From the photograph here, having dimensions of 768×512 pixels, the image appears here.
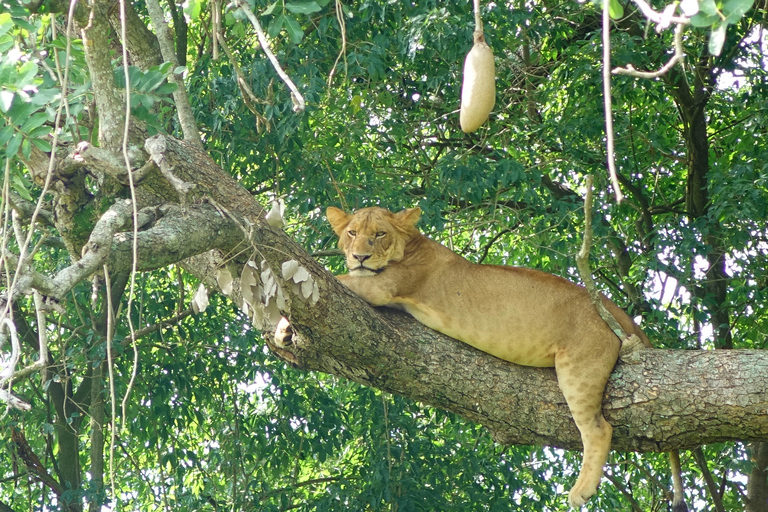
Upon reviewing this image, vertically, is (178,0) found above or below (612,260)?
above

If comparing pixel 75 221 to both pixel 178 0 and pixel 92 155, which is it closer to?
pixel 92 155

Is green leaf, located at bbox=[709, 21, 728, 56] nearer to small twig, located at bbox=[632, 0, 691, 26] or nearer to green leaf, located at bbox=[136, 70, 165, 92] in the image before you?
small twig, located at bbox=[632, 0, 691, 26]

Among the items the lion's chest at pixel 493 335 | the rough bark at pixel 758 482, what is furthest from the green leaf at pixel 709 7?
the rough bark at pixel 758 482

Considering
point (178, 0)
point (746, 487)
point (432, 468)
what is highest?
point (178, 0)

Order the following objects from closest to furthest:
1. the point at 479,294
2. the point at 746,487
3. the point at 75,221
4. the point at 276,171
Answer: the point at 75,221, the point at 479,294, the point at 276,171, the point at 746,487

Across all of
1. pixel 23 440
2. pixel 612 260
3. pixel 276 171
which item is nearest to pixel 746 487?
pixel 612 260

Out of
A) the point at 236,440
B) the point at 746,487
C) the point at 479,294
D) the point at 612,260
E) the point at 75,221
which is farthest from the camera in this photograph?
the point at 612,260

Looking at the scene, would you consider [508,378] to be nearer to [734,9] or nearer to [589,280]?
[589,280]

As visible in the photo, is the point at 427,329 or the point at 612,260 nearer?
the point at 427,329

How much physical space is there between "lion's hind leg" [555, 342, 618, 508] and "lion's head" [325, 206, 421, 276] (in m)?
1.27

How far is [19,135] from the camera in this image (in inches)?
129

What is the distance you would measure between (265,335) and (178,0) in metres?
4.35

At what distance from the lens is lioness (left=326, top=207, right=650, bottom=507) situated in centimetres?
488

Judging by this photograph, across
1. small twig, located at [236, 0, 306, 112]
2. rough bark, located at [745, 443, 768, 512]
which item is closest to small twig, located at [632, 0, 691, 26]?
small twig, located at [236, 0, 306, 112]
